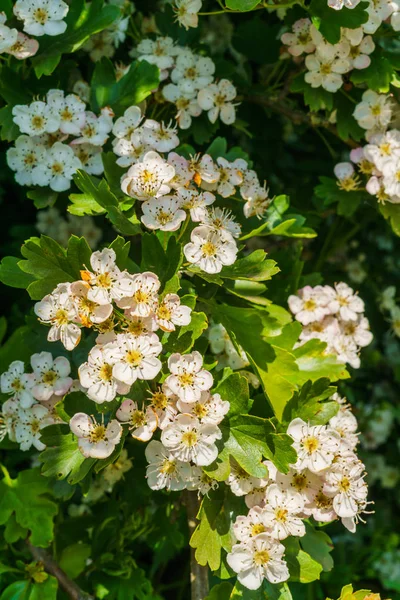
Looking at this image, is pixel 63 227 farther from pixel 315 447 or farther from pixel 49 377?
pixel 315 447

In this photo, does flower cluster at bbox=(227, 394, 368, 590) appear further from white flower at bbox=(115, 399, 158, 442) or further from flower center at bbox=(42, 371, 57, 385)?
flower center at bbox=(42, 371, 57, 385)

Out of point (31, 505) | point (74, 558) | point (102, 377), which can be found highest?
point (102, 377)

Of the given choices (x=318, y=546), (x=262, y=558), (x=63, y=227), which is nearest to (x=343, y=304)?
(x=318, y=546)

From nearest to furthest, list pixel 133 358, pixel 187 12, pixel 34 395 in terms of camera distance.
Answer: pixel 133 358 → pixel 34 395 → pixel 187 12

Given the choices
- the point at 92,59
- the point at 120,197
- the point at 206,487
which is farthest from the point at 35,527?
the point at 92,59

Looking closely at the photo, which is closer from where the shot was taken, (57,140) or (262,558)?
(262,558)

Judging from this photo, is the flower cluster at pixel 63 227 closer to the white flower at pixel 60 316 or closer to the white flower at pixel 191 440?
the white flower at pixel 60 316

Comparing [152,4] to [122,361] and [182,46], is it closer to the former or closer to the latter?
[182,46]
